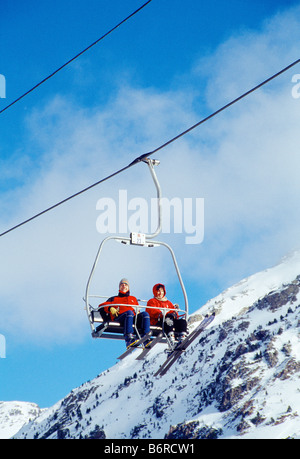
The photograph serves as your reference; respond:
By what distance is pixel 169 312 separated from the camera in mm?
17594

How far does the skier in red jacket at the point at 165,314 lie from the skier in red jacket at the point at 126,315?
1.20 feet

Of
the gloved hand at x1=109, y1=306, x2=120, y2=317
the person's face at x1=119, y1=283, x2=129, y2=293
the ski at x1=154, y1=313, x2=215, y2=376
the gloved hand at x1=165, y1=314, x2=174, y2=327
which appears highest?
the person's face at x1=119, y1=283, x2=129, y2=293

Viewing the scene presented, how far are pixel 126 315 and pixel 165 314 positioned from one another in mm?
1030

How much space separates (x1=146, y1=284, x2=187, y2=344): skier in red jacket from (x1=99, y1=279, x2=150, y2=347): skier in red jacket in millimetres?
365

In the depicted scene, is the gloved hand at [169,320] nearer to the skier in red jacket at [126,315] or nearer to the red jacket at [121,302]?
the skier in red jacket at [126,315]

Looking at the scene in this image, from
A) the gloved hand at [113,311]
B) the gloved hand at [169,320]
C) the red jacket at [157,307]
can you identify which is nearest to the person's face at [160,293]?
the red jacket at [157,307]

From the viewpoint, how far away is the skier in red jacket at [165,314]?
17.3 metres

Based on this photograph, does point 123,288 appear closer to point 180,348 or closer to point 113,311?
point 113,311

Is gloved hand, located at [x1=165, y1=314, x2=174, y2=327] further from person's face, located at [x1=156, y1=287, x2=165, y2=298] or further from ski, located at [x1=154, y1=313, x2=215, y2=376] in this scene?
person's face, located at [x1=156, y1=287, x2=165, y2=298]

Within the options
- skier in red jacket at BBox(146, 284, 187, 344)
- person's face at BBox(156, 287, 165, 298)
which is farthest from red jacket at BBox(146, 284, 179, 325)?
person's face at BBox(156, 287, 165, 298)

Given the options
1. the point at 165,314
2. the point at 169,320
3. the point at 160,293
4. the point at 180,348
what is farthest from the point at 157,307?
the point at 180,348

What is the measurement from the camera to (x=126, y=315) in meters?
17.4

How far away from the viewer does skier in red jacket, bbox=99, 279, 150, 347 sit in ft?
56.5
